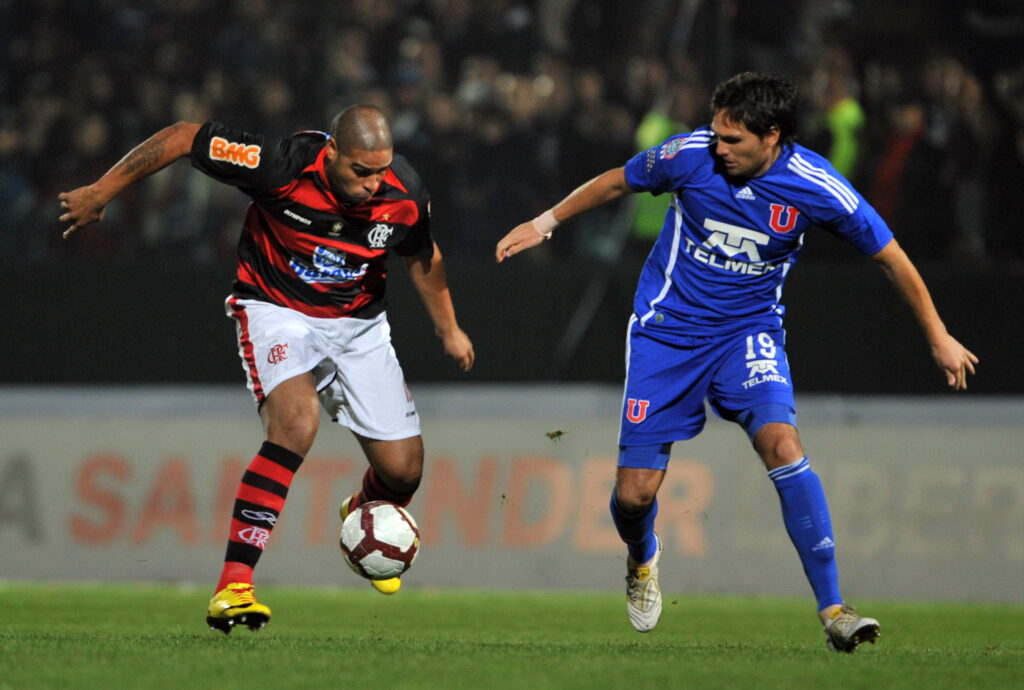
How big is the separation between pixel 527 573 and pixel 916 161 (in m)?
3.51

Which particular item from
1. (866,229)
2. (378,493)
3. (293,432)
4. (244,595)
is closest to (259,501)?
(293,432)

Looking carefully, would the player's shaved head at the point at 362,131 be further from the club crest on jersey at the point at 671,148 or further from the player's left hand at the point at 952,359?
the player's left hand at the point at 952,359

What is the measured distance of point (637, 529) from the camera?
22.2ft

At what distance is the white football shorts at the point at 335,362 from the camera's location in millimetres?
6289

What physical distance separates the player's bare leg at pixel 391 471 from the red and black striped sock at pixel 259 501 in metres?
0.69

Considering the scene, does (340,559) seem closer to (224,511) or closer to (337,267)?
(224,511)

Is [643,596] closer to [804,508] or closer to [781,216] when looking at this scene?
[804,508]

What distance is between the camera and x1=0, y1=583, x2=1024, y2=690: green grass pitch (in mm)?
4723

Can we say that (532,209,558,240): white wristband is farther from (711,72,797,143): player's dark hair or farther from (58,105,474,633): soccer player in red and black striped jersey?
(711,72,797,143): player's dark hair

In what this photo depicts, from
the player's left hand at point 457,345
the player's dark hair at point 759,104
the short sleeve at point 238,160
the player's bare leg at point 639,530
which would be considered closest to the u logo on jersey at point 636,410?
the player's bare leg at point 639,530

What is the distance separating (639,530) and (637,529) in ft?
0.05

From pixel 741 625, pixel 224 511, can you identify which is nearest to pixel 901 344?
pixel 741 625

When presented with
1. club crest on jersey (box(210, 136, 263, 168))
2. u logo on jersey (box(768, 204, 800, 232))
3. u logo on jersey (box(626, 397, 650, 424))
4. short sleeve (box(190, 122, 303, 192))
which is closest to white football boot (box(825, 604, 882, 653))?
u logo on jersey (box(626, 397, 650, 424))

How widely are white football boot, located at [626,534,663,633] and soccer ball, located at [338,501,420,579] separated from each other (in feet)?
3.26
